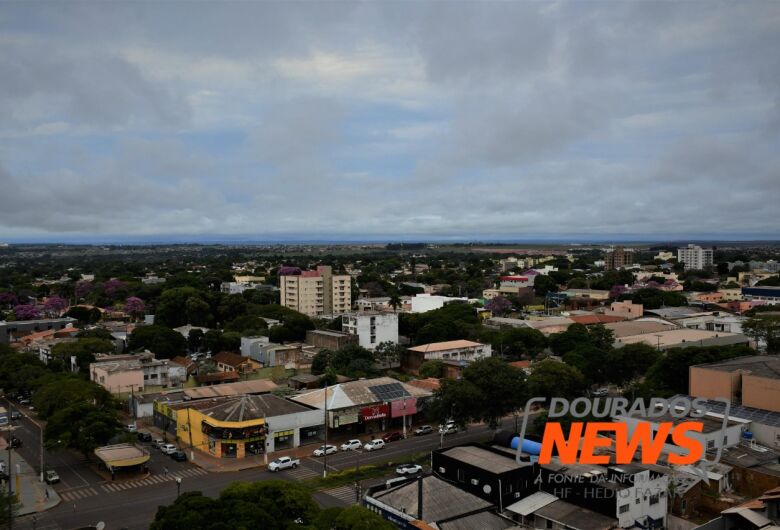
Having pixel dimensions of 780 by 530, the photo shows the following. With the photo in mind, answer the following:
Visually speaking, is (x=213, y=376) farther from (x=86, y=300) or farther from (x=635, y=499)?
(x=86, y=300)

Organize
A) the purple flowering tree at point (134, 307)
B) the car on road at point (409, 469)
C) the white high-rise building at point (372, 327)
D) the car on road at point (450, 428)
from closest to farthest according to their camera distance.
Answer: the car on road at point (409, 469), the car on road at point (450, 428), the white high-rise building at point (372, 327), the purple flowering tree at point (134, 307)

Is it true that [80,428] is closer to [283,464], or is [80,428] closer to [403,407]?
[283,464]

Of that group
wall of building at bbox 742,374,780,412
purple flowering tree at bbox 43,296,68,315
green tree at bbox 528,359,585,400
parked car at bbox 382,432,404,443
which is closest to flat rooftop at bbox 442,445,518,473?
parked car at bbox 382,432,404,443

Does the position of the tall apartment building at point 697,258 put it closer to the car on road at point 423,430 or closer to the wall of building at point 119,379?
the car on road at point 423,430

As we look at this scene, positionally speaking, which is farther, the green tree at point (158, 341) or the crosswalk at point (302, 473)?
the green tree at point (158, 341)

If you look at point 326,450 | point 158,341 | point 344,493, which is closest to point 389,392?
point 326,450

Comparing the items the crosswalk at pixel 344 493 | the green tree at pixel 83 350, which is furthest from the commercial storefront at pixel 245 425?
the green tree at pixel 83 350

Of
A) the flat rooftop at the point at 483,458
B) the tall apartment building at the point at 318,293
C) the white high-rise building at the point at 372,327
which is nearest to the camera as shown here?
the flat rooftop at the point at 483,458
